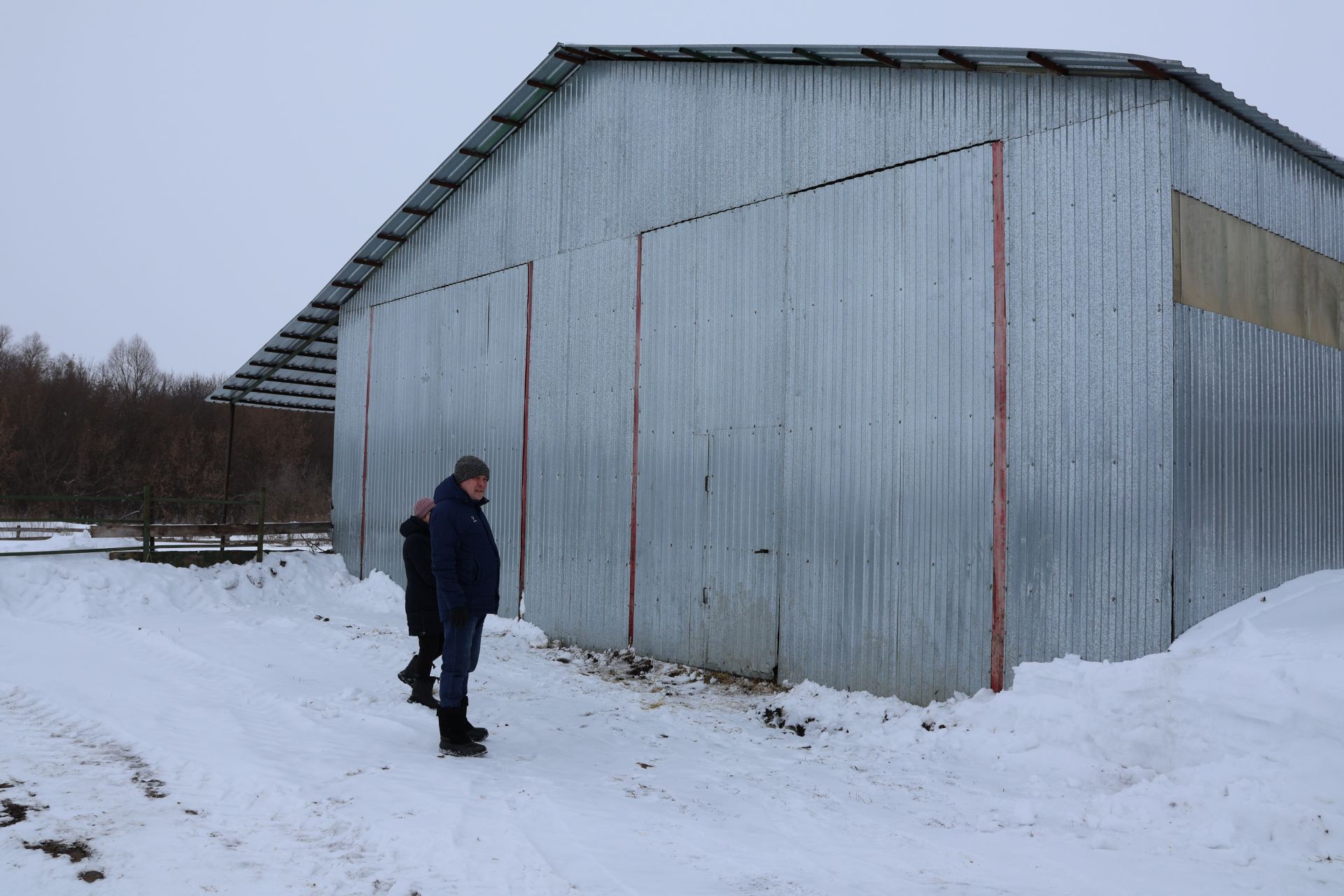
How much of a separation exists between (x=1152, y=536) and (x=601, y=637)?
6.76 m

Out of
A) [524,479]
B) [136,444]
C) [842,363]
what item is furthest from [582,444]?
[136,444]

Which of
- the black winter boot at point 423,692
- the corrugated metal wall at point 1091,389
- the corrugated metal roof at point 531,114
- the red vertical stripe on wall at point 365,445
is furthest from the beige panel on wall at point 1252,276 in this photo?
the red vertical stripe on wall at point 365,445

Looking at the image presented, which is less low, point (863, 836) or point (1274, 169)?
point (1274, 169)

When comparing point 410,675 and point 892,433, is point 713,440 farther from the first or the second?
point 410,675

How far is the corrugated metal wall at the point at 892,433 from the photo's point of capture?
828cm

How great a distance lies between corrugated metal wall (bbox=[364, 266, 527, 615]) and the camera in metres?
13.5

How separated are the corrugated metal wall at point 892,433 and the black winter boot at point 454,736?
13.1ft

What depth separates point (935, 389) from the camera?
8562 millimetres

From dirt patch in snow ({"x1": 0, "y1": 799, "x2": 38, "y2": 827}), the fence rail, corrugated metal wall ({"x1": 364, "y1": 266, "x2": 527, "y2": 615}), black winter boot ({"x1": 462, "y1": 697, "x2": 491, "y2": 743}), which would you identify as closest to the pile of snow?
black winter boot ({"x1": 462, "y1": 697, "x2": 491, "y2": 743})

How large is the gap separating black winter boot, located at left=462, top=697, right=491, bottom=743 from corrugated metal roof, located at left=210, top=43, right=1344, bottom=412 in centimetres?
697

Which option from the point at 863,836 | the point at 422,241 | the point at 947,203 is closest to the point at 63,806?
the point at 863,836

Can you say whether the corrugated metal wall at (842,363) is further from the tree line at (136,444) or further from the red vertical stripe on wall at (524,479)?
the tree line at (136,444)

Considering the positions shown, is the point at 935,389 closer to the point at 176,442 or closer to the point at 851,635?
the point at 851,635

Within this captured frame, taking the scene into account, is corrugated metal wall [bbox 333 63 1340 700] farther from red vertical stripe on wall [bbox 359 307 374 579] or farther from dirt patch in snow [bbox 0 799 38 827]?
dirt patch in snow [bbox 0 799 38 827]
